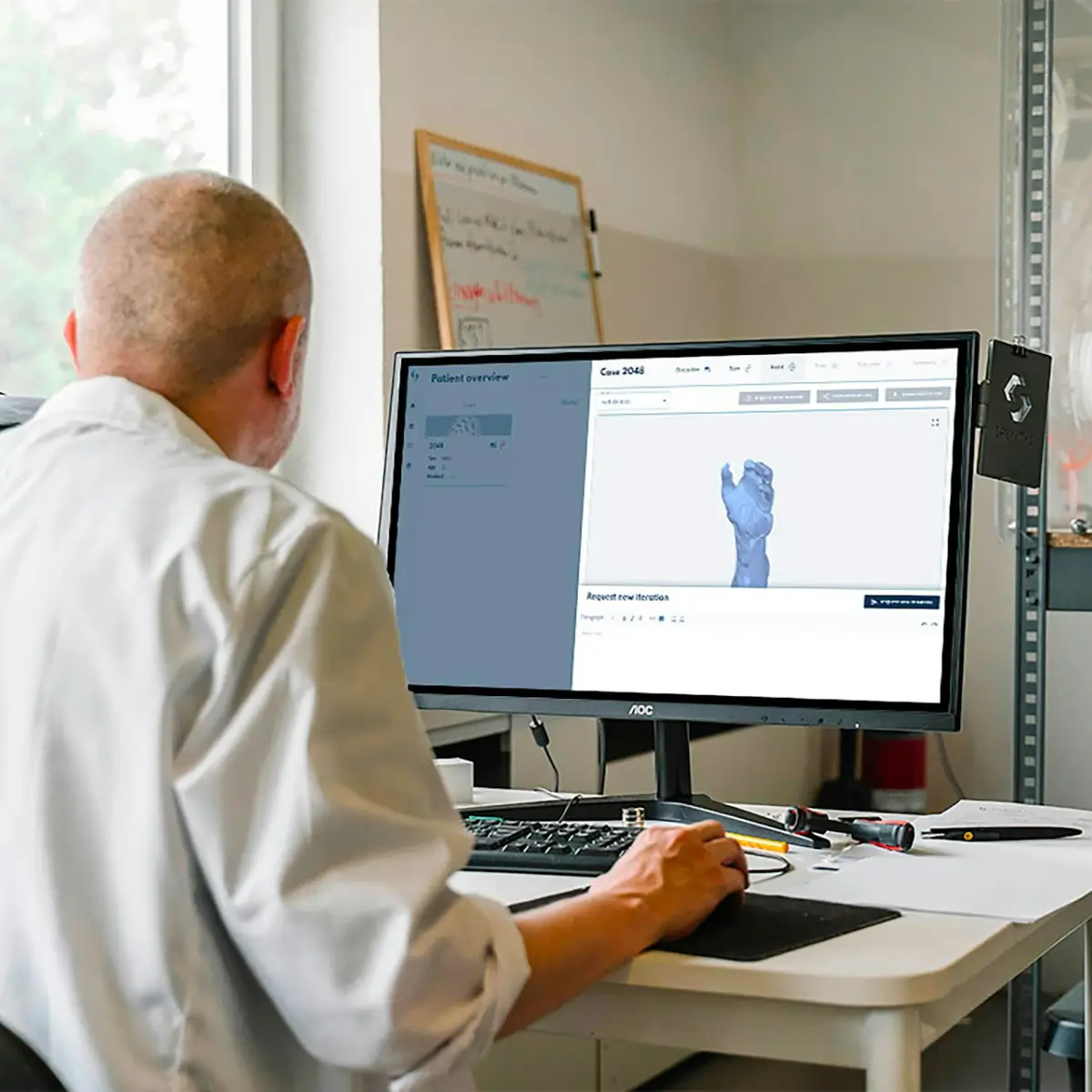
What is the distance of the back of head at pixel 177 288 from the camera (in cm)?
105

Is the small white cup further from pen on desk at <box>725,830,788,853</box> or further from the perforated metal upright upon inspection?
the perforated metal upright

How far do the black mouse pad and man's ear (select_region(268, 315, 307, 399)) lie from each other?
473 mm

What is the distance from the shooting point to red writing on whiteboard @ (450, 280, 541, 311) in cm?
290

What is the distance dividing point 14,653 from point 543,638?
766mm

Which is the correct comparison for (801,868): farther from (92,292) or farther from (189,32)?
(189,32)

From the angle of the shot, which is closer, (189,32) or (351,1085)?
(351,1085)

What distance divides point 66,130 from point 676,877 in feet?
5.82

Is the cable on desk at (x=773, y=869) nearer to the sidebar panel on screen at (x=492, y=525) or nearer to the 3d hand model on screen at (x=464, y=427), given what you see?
the sidebar panel on screen at (x=492, y=525)

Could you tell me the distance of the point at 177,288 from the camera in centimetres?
105

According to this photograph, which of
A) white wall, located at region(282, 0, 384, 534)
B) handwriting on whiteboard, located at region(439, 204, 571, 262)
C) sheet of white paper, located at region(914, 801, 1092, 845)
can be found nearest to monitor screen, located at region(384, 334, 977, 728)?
sheet of white paper, located at region(914, 801, 1092, 845)

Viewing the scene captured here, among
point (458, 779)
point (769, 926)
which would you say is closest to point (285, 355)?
point (769, 926)

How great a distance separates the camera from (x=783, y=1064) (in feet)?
10.7

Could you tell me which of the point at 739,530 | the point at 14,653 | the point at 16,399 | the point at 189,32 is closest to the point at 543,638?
the point at 739,530

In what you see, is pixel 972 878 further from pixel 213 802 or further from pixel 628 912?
pixel 213 802
